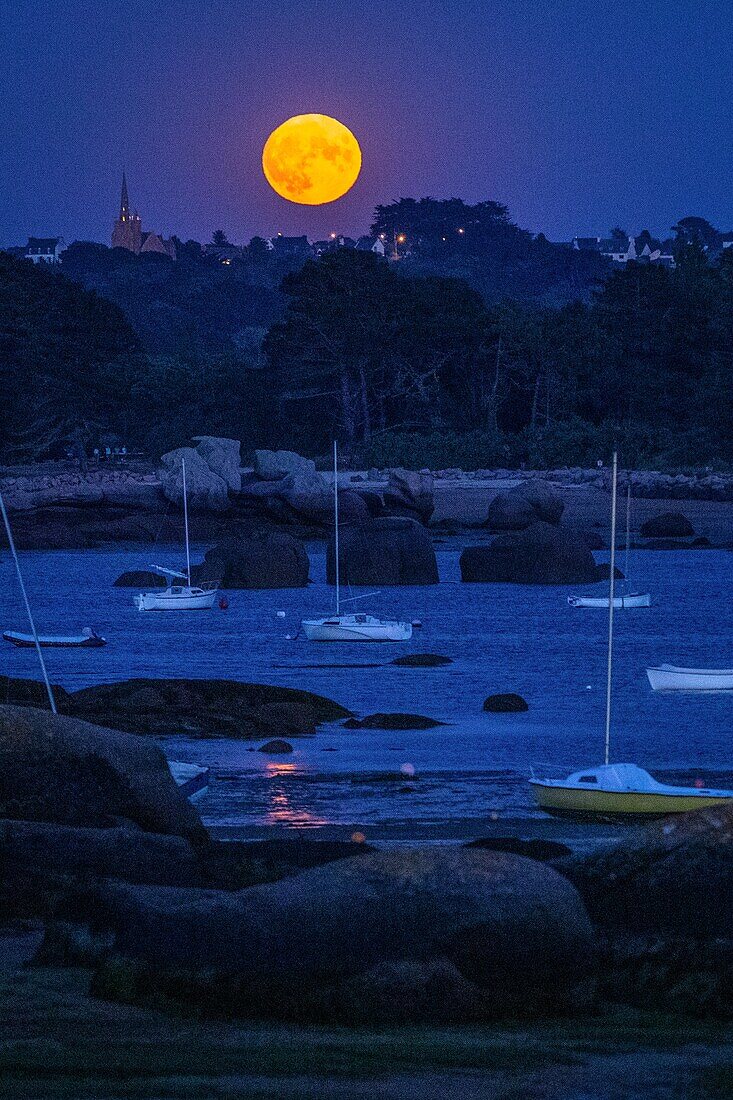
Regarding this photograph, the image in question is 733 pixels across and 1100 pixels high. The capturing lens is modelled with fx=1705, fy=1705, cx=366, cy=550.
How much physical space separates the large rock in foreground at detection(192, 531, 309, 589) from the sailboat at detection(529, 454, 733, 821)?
40245 millimetres

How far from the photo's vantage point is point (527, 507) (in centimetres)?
7506

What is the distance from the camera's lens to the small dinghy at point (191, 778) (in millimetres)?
15688

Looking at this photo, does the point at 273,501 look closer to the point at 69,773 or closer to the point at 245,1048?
the point at 69,773

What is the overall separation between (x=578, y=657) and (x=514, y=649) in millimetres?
1765

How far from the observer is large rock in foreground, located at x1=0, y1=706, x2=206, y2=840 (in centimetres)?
1080

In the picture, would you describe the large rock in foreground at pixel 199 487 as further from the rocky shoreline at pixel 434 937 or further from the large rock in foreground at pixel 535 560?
the rocky shoreline at pixel 434 937

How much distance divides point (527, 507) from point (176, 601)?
26919 millimetres

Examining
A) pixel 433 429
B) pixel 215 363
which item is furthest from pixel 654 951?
pixel 215 363

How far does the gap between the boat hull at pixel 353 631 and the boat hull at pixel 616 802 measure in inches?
1002

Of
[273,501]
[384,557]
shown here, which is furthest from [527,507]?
[384,557]

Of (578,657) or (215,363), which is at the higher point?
(215,363)

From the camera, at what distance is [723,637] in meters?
46.3

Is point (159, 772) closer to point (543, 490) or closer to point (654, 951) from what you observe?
point (654, 951)

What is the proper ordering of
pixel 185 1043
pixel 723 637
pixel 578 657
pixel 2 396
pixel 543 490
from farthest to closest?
pixel 2 396
pixel 543 490
pixel 723 637
pixel 578 657
pixel 185 1043
